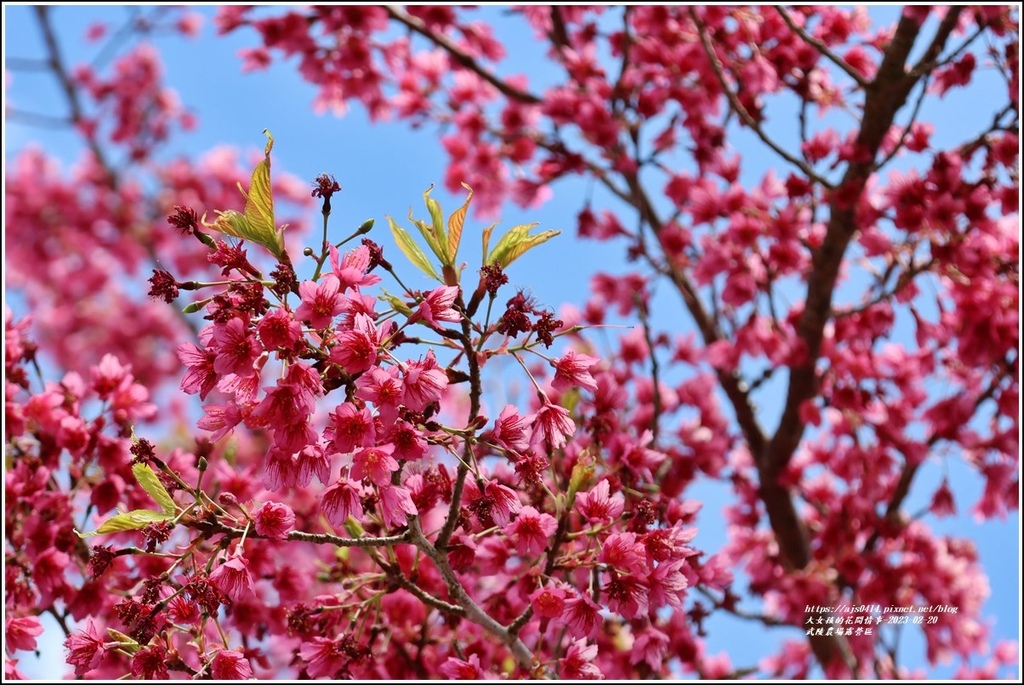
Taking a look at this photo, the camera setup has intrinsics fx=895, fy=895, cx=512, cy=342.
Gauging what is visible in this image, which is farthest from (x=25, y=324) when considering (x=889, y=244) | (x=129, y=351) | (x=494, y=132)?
(x=129, y=351)

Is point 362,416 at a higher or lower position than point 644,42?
lower

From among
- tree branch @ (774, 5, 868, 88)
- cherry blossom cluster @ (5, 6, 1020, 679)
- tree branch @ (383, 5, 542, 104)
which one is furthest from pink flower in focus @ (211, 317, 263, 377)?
tree branch @ (383, 5, 542, 104)

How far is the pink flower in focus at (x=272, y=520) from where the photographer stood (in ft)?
5.80

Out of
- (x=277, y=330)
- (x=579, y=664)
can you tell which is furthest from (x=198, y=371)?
(x=579, y=664)

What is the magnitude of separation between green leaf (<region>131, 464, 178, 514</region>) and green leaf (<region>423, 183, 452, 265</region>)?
2.32 ft

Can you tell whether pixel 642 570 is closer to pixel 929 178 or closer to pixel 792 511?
pixel 929 178

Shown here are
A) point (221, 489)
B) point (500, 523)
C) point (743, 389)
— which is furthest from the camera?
point (743, 389)

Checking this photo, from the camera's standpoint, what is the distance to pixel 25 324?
278cm

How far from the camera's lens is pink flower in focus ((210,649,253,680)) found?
1822mm

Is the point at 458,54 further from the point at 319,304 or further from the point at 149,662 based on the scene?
the point at 149,662

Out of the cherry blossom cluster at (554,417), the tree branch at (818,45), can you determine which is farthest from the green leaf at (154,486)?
the tree branch at (818,45)

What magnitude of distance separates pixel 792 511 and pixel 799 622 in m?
0.61

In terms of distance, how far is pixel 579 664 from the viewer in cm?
193

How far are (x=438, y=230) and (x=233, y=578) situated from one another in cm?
80
